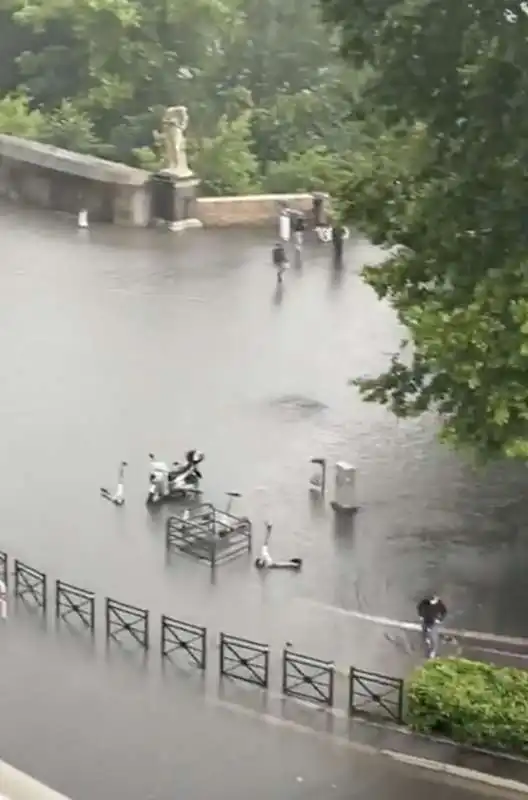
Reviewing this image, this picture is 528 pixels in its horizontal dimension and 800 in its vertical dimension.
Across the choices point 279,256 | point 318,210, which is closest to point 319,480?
point 279,256

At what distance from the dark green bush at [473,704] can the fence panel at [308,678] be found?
117cm

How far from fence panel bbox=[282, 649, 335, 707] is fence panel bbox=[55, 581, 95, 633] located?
108 inches

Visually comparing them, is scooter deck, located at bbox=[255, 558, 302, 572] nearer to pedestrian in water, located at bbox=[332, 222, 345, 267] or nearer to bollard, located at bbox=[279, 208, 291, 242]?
pedestrian in water, located at bbox=[332, 222, 345, 267]

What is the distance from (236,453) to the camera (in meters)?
24.2

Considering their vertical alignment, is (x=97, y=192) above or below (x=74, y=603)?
above

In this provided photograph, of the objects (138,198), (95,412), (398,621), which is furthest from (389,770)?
(138,198)

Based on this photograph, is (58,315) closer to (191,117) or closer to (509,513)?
(509,513)

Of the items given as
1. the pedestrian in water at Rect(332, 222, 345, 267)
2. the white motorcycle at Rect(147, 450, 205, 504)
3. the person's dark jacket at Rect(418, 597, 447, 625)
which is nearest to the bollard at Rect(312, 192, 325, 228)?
the pedestrian in water at Rect(332, 222, 345, 267)

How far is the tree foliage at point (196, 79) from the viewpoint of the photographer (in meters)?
43.6

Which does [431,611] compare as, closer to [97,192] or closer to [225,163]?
[97,192]

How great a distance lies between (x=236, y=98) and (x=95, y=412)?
21.8m

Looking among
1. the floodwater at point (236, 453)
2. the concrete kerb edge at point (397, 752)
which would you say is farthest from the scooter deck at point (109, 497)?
the concrete kerb edge at point (397, 752)

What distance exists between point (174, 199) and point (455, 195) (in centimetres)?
2063

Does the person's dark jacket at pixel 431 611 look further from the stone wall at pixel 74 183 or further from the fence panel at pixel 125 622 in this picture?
the stone wall at pixel 74 183
